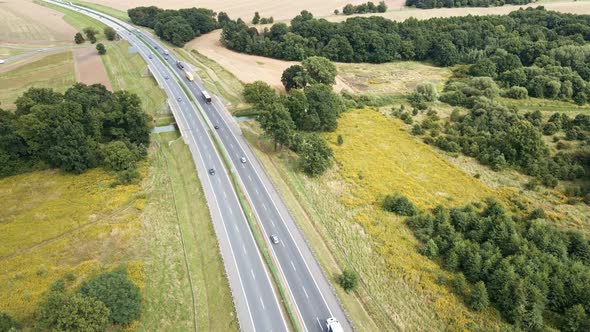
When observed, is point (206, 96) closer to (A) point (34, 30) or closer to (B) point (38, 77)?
(B) point (38, 77)

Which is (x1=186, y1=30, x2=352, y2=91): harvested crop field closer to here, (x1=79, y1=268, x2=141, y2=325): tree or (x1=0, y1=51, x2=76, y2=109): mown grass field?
(x1=0, y1=51, x2=76, y2=109): mown grass field

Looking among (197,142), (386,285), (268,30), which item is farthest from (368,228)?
(268,30)

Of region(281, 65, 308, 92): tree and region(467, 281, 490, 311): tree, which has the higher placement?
region(281, 65, 308, 92): tree

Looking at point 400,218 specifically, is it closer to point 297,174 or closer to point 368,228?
point 368,228

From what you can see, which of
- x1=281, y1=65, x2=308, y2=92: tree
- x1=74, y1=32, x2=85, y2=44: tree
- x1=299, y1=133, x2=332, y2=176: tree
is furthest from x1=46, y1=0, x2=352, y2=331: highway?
x1=74, y1=32, x2=85, y2=44: tree

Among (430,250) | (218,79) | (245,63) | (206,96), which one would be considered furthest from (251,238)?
(245,63)
